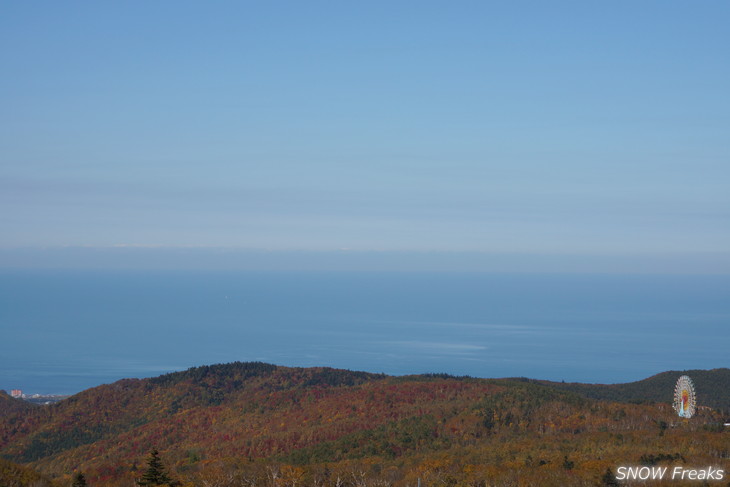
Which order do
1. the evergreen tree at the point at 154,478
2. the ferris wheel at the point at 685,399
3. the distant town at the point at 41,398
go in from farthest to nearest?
the distant town at the point at 41,398 < the ferris wheel at the point at 685,399 < the evergreen tree at the point at 154,478

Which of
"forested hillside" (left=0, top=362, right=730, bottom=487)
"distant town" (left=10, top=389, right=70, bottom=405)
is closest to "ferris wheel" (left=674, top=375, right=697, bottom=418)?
"forested hillside" (left=0, top=362, right=730, bottom=487)

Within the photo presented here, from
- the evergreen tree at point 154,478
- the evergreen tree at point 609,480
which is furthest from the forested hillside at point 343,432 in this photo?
the evergreen tree at point 154,478

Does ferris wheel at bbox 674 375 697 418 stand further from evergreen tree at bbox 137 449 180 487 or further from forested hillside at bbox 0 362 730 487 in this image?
evergreen tree at bbox 137 449 180 487

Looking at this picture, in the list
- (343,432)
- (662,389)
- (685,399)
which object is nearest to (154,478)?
(343,432)

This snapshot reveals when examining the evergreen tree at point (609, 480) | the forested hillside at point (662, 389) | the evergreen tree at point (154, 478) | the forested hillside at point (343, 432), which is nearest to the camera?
the evergreen tree at point (609, 480)

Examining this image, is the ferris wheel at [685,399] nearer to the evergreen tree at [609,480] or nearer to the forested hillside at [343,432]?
the forested hillside at [343,432]

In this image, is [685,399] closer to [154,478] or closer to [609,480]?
[609,480]

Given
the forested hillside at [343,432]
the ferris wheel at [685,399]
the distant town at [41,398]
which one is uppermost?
the ferris wheel at [685,399]

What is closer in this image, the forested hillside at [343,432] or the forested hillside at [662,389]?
the forested hillside at [343,432]
